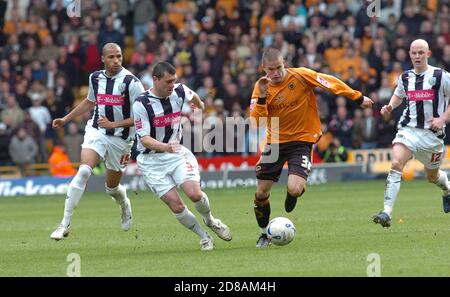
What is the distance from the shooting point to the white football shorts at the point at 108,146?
1419 centimetres

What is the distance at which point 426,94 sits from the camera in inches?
560

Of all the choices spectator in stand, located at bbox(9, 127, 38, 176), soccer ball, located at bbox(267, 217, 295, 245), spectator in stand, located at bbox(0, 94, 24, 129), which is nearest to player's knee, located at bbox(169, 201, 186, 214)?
soccer ball, located at bbox(267, 217, 295, 245)

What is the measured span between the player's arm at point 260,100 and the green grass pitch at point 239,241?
152 centimetres

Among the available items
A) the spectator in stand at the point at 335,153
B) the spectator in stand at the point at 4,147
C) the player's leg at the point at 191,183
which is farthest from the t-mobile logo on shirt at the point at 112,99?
the spectator in stand at the point at 335,153

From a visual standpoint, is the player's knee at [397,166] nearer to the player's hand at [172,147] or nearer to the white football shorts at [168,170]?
the white football shorts at [168,170]

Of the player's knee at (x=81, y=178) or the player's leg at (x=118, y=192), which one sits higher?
the player's knee at (x=81, y=178)

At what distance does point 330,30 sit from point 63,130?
7216 millimetres

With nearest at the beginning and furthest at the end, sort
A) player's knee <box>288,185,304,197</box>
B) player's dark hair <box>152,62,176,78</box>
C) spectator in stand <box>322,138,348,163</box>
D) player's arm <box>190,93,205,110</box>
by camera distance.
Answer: player's dark hair <box>152,62,176,78</box>
player's knee <box>288,185,304,197</box>
player's arm <box>190,93,205,110</box>
spectator in stand <box>322,138,348,163</box>

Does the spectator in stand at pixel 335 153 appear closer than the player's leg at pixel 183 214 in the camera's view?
No

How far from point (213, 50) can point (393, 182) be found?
46.8ft

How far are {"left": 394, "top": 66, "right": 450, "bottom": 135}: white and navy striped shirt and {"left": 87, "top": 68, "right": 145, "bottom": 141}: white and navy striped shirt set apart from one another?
3.55 m

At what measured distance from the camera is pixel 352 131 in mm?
26031

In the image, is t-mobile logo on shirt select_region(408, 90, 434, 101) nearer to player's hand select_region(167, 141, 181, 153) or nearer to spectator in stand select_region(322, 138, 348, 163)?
player's hand select_region(167, 141, 181, 153)

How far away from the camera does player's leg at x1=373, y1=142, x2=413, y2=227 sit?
1332cm
